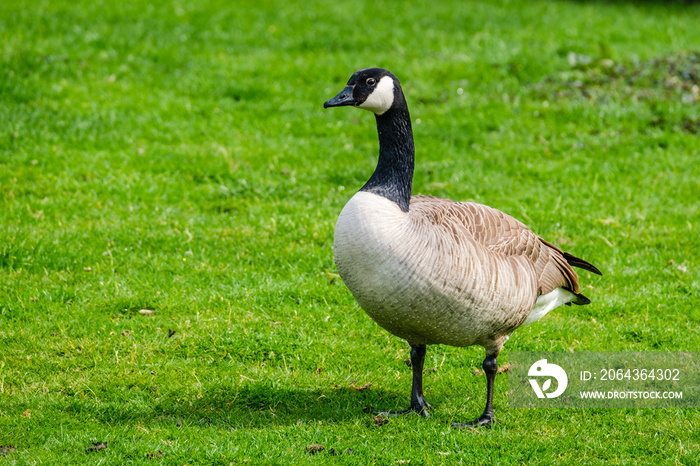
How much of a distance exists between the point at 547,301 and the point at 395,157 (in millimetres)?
1861

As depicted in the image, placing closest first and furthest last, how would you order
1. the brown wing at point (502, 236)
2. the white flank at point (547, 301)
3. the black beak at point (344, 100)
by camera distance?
the black beak at point (344, 100)
the brown wing at point (502, 236)
the white flank at point (547, 301)

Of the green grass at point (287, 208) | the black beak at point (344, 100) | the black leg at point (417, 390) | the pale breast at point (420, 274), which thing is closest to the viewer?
the pale breast at point (420, 274)

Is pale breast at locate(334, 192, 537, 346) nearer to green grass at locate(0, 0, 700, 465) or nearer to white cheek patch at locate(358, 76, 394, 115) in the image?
white cheek patch at locate(358, 76, 394, 115)

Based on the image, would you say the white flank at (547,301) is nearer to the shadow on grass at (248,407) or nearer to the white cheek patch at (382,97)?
the shadow on grass at (248,407)

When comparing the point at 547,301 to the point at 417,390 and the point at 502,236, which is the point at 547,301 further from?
the point at 417,390

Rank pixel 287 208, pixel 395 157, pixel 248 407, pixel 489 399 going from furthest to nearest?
pixel 287 208
pixel 248 407
pixel 489 399
pixel 395 157

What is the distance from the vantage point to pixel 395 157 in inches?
216

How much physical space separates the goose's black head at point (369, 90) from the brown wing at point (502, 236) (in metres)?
0.86

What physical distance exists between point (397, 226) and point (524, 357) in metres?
2.45

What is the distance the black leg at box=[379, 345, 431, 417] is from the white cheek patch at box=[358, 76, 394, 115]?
1.94m

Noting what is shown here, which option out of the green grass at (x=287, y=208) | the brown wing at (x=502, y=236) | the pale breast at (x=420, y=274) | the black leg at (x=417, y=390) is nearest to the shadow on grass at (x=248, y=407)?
the green grass at (x=287, y=208)

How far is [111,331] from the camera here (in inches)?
266

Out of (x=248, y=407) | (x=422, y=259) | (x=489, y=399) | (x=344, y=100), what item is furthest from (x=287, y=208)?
(x=422, y=259)

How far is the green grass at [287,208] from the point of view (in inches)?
223
